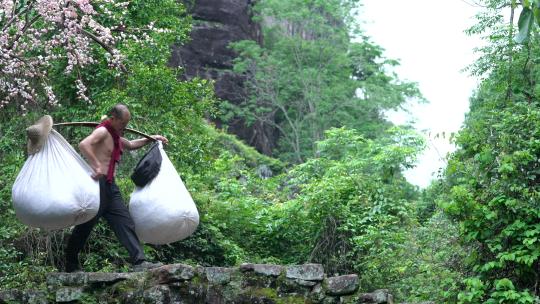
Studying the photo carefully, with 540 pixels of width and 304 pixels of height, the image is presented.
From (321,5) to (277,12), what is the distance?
189cm

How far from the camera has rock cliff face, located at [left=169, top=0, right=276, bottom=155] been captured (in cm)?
2994

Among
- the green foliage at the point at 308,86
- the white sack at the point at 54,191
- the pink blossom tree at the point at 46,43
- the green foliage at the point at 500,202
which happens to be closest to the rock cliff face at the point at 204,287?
the white sack at the point at 54,191

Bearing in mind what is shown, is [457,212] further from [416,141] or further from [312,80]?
[312,80]

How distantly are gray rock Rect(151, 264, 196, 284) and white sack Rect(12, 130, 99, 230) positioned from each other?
2.26 feet

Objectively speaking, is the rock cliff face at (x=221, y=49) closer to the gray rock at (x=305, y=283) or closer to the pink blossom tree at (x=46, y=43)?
the pink blossom tree at (x=46, y=43)

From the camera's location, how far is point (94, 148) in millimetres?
7176

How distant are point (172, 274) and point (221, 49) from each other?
79.3ft

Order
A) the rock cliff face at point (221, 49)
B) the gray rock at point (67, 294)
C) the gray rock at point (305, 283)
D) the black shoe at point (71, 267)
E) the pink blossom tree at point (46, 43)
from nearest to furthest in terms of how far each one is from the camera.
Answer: the gray rock at point (67, 294), the gray rock at point (305, 283), the black shoe at point (71, 267), the pink blossom tree at point (46, 43), the rock cliff face at point (221, 49)

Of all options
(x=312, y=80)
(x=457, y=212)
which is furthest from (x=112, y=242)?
(x=312, y=80)

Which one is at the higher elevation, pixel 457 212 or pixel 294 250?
pixel 457 212

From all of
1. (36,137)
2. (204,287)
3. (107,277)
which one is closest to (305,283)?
(204,287)

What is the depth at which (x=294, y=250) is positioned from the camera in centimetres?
1146

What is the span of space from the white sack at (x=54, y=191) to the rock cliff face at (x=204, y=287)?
537 millimetres

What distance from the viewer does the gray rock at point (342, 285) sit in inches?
285
